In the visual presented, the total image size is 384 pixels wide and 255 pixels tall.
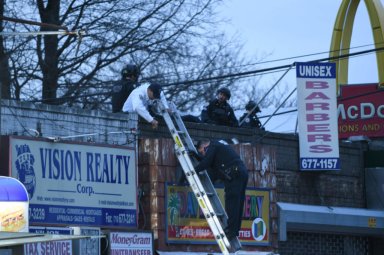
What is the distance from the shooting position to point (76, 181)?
1585cm

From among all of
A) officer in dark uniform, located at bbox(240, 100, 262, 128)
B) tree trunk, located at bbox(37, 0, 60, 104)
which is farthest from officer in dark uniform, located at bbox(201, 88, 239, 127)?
tree trunk, located at bbox(37, 0, 60, 104)

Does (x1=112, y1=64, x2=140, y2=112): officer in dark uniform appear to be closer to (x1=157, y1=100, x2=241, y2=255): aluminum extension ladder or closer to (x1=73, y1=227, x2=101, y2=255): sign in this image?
(x1=157, y1=100, x2=241, y2=255): aluminum extension ladder

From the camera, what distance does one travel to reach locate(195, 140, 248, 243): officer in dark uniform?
16.5 m

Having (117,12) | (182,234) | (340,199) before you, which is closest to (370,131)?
(340,199)

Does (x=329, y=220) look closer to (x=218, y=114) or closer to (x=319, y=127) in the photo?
(x=319, y=127)

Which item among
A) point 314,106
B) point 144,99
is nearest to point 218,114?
point 314,106

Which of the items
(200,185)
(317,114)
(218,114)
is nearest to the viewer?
(200,185)

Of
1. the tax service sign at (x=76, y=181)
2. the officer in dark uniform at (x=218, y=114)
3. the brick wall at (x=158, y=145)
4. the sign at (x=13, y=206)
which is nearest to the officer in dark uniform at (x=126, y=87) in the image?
the brick wall at (x=158, y=145)

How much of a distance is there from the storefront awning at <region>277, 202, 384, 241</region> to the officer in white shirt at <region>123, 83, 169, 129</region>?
3.54 m

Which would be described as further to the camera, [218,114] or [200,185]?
[218,114]

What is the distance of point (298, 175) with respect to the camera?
20578 mm

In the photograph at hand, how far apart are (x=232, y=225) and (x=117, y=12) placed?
1059 centimetres

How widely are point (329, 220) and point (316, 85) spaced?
8.55 feet

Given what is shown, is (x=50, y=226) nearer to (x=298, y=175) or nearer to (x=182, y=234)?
(x=182, y=234)
